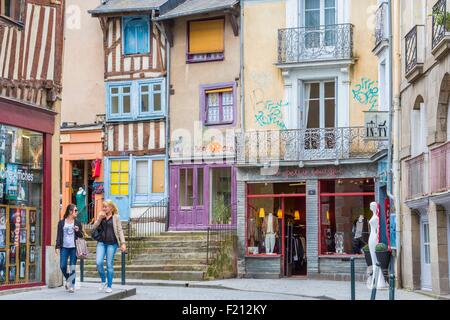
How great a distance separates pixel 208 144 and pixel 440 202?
1062 cm

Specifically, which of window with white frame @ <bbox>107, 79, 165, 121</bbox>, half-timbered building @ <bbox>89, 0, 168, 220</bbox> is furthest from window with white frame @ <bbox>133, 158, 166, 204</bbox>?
window with white frame @ <bbox>107, 79, 165, 121</bbox>

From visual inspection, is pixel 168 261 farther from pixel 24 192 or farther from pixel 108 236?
pixel 108 236

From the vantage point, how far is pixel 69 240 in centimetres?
1669

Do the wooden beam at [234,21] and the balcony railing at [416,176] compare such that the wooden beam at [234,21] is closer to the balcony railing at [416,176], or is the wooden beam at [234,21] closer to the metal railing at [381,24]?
the metal railing at [381,24]

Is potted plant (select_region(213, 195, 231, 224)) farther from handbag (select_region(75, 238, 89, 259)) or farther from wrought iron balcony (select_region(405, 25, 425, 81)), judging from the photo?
handbag (select_region(75, 238, 89, 259))

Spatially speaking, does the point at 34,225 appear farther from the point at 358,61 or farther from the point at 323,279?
the point at 358,61

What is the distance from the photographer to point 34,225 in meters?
17.8

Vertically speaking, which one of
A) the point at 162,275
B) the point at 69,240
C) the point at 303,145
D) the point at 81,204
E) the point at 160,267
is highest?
the point at 303,145

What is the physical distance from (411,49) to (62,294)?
9.22m

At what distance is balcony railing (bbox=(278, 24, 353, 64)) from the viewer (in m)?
26.7

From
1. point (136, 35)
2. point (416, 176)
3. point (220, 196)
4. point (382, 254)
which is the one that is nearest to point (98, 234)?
point (382, 254)
